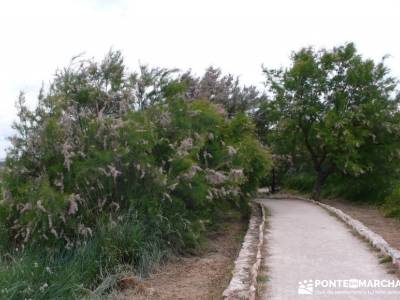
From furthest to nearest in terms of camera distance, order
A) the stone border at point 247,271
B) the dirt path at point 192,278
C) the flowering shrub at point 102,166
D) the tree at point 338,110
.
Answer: the tree at point 338,110, the flowering shrub at point 102,166, the dirt path at point 192,278, the stone border at point 247,271

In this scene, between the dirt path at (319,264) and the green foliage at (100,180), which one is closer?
the dirt path at (319,264)

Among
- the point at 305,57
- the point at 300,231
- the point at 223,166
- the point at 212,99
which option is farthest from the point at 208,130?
the point at 305,57

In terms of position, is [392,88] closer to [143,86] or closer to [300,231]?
[300,231]

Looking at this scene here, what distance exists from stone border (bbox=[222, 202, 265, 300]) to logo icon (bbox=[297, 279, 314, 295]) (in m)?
0.62

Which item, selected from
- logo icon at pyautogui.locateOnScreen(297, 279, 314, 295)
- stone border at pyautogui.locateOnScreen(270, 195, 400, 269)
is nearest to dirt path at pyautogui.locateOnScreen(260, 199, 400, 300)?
logo icon at pyautogui.locateOnScreen(297, 279, 314, 295)

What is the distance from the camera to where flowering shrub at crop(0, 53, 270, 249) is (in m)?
8.66

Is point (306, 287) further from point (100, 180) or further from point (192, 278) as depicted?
point (100, 180)

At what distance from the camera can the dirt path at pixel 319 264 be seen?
6.65 meters

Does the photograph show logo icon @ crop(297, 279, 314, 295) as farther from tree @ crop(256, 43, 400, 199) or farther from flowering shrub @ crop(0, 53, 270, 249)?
tree @ crop(256, 43, 400, 199)

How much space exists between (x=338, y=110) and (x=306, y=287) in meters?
18.1

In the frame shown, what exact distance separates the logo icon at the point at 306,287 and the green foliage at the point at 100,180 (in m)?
3.02

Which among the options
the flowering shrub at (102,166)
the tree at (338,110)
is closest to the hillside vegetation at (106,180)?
the flowering shrub at (102,166)

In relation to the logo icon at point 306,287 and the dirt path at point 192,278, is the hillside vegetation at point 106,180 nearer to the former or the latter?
the dirt path at point 192,278

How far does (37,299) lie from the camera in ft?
21.1
